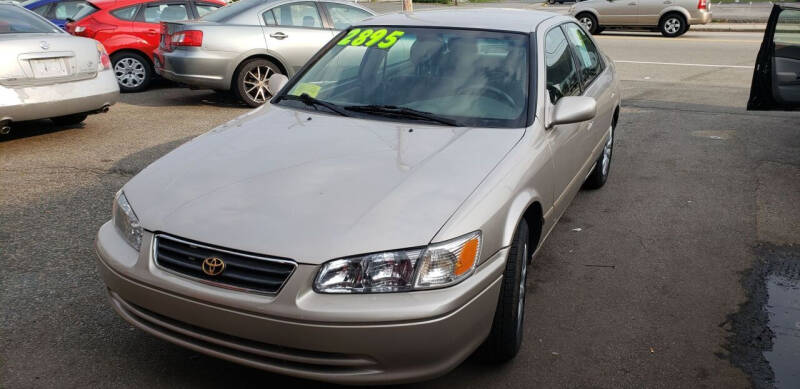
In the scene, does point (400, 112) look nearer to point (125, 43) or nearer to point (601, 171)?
point (601, 171)

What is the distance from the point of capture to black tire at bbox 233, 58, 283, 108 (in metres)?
9.67

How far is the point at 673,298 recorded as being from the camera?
425cm

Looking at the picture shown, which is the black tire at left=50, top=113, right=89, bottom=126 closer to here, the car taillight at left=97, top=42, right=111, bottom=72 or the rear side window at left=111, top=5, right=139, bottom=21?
the car taillight at left=97, top=42, right=111, bottom=72

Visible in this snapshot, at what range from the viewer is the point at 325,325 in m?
2.71

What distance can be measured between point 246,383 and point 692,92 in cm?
977

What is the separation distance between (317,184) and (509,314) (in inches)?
40.0

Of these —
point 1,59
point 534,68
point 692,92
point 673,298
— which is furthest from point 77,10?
point 673,298

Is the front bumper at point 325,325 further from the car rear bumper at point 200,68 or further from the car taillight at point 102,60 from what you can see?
the car rear bumper at point 200,68

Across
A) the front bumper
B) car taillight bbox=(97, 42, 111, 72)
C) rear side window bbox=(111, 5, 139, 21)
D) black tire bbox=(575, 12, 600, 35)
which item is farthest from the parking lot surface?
black tire bbox=(575, 12, 600, 35)

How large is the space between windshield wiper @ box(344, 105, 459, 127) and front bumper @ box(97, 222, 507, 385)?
1163 mm

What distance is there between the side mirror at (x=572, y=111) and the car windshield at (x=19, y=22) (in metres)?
5.77

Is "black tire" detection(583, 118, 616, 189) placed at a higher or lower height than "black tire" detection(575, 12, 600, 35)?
higher

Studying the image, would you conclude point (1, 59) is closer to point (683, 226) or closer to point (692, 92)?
point (683, 226)

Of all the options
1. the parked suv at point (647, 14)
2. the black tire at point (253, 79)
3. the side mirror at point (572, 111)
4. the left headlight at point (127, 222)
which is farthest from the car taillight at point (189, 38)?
the parked suv at point (647, 14)
